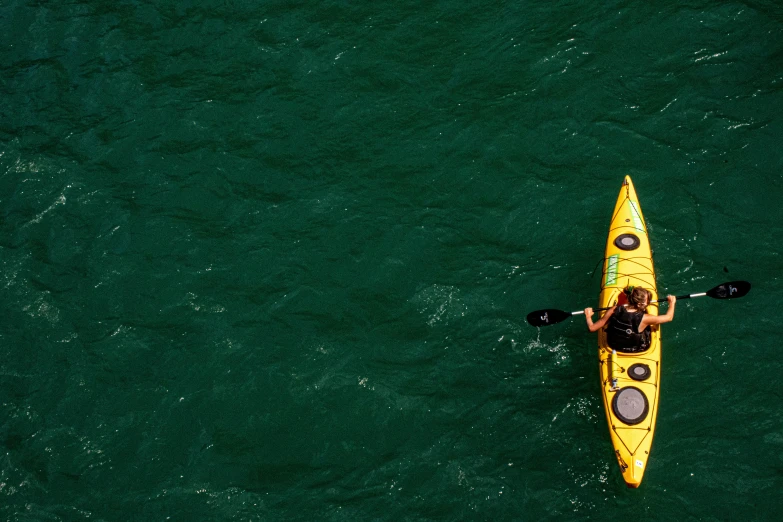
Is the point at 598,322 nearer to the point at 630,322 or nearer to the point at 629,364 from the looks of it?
the point at 630,322

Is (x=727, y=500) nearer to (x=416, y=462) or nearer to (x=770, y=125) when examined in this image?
(x=416, y=462)

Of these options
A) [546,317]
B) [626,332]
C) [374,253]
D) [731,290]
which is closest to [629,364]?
[626,332]

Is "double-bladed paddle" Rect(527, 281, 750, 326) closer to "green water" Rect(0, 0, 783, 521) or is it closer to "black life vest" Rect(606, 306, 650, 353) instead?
"black life vest" Rect(606, 306, 650, 353)

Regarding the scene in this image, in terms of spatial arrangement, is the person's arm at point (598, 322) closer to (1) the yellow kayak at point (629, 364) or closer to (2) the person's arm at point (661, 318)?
(1) the yellow kayak at point (629, 364)

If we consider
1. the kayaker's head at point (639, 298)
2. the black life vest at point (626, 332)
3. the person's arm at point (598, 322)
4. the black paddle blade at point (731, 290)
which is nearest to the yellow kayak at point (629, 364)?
the black life vest at point (626, 332)

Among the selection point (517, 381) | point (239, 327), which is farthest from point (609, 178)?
point (239, 327)
